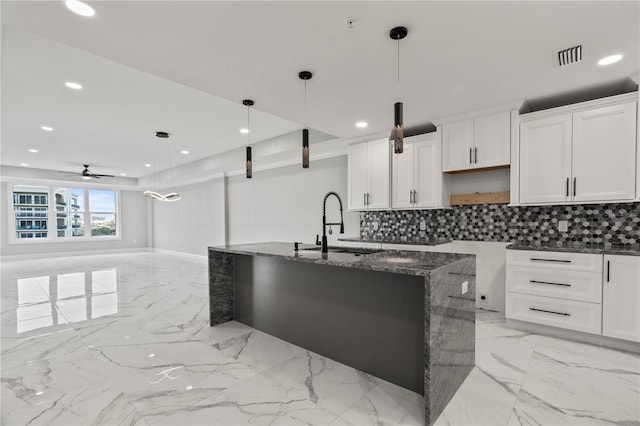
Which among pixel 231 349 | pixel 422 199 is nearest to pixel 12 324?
pixel 231 349

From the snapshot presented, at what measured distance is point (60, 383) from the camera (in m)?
2.23

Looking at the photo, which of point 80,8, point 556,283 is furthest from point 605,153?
point 80,8

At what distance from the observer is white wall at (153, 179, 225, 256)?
8477 mm

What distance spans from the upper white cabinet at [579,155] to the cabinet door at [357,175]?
2117 millimetres

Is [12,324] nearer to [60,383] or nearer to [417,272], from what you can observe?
[60,383]

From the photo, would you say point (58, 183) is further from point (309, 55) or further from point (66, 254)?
point (309, 55)

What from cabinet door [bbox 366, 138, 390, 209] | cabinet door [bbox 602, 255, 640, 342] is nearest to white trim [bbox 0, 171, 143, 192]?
cabinet door [bbox 366, 138, 390, 209]

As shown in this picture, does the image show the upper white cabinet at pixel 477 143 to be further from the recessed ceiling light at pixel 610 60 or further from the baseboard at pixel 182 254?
the baseboard at pixel 182 254

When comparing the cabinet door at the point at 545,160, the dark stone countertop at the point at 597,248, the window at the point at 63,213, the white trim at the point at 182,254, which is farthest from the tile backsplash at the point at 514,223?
the window at the point at 63,213

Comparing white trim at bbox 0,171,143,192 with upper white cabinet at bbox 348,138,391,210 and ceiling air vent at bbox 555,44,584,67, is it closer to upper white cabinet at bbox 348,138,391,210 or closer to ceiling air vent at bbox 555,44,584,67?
upper white cabinet at bbox 348,138,391,210

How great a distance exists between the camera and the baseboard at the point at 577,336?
2775mm

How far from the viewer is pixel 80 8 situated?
1946 mm

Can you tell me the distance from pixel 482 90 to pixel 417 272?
2.49 meters

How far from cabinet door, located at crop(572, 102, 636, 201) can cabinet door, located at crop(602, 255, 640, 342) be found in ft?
2.27
